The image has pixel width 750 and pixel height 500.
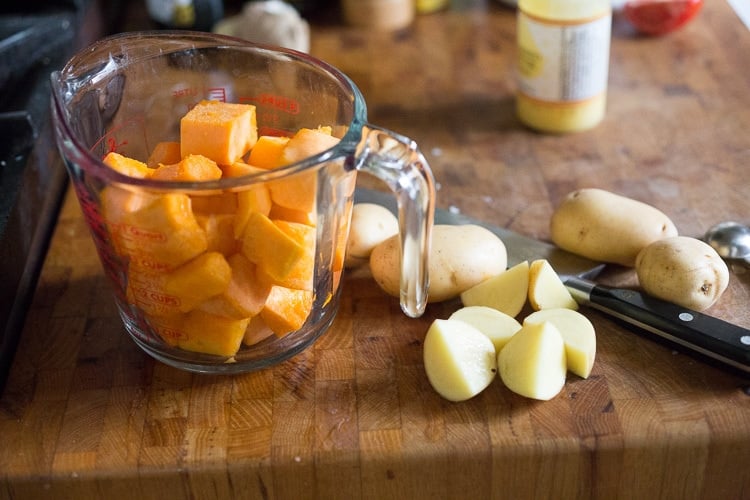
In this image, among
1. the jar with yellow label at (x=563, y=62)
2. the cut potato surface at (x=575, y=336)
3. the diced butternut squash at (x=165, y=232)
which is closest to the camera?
the diced butternut squash at (x=165, y=232)

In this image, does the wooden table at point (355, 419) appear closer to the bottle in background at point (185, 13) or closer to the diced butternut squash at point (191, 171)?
the diced butternut squash at point (191, 171)

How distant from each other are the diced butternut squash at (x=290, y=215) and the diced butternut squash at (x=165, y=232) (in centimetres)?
7

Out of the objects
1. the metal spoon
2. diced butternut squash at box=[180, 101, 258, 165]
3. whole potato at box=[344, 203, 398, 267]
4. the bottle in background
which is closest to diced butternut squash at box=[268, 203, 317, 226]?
diced butternut squash at box=[180, 101, 258, 165]

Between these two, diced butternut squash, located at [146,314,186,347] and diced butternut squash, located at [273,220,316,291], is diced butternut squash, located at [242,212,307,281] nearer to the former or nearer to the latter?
diced butternut squash, located at [273,220,316,291]

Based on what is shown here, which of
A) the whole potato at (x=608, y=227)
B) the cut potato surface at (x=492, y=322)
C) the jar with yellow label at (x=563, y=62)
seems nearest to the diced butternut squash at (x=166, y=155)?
the cut potato surface at (x=492, y=322)

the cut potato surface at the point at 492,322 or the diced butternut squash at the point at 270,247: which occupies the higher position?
the diced butternut squash at the point at 270,247

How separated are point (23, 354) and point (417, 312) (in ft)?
1.50

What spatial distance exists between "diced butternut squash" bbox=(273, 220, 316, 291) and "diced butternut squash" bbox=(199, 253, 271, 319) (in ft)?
0.07

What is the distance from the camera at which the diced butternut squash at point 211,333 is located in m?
0.93

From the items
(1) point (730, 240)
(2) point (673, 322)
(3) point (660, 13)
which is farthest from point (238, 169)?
(3) point (660, 13)

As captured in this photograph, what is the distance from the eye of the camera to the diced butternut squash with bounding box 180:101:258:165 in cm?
96

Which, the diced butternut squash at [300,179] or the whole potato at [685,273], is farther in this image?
the whole potato at [685,273]

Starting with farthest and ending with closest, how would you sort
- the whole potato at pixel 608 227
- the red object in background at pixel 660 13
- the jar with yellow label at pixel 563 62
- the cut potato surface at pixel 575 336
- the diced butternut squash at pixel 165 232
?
the red object in background at pixel 660 13
the jar with yellow label at pixel 563 62
the whole potato at pixel 608 227
the cut potato surface at pixel 575 336
the diced butternut squash at pixel 165 232

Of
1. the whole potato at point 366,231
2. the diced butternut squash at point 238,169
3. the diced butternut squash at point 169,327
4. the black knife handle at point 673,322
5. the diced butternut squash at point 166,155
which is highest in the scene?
the diced butternut squash at point 238,169
